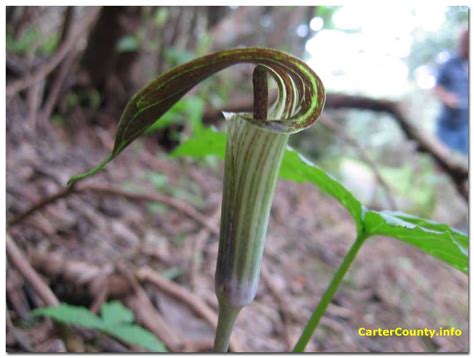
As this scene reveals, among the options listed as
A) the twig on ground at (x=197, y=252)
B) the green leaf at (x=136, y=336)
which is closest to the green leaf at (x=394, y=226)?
the green leaf at (x=136, y=336)

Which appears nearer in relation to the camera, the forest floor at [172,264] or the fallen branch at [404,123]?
the forest floor at [172,264]

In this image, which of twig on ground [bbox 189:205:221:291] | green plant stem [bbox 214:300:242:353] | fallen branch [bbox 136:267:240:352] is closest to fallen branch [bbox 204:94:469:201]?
twig on ground [bbox 189:205:221:291]

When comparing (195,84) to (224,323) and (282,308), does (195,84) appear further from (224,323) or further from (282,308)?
(282,308)

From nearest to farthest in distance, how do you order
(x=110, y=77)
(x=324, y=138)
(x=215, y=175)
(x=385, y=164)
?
1. (x=110, y=77)
2. (x=215, y=175)
3. (x=324, y=138)
4. (x=385, y=164)

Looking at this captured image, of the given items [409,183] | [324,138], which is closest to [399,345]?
[324,138]

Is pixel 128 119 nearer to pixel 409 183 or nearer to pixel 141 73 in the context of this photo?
pixel 141 73

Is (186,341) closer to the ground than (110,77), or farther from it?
closer to the ground

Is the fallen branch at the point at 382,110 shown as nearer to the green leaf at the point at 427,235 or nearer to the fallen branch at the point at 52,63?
the fallen branch at the point at 52,63
